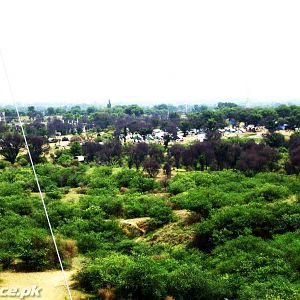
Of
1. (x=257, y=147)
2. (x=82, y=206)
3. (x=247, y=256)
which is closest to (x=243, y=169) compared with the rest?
(x=257, y=147)

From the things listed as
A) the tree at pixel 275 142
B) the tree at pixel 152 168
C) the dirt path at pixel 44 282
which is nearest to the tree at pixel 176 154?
the tree at pixel 152 168

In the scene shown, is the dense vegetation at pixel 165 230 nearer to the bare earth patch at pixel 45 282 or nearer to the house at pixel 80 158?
the bare earth patch at pixel 45 282

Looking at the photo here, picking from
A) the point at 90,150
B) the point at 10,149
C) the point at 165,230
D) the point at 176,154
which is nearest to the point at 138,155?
the point at 176,154

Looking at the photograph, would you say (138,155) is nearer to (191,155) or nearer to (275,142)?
(191,155)

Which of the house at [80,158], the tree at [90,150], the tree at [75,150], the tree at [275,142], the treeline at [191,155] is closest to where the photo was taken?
the treeline at [191,155]

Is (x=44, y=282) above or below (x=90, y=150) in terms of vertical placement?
above

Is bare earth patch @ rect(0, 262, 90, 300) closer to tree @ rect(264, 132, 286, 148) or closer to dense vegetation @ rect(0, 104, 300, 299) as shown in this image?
dense vegetation @ rect(0, 104, 300, 299)

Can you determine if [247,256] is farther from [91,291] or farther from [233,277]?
[91,291]
